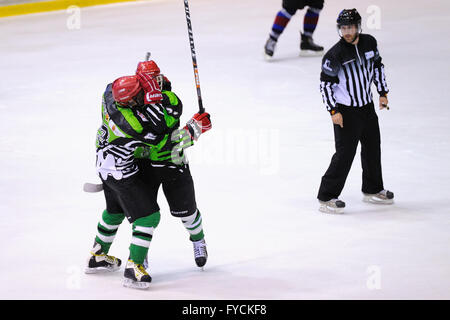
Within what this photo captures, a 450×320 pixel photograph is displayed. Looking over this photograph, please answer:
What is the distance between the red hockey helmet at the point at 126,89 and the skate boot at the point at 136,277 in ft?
2.55

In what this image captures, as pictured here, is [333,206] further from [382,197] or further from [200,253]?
[200,253]

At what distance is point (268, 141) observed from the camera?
6.66m

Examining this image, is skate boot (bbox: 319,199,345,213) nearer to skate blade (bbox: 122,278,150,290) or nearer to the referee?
the referee

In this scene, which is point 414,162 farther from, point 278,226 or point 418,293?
point 418,293

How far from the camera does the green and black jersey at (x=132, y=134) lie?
13.4ft

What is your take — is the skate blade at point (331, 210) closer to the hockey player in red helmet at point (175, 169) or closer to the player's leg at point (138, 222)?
the hockey player in red helmet at point (175, 169)

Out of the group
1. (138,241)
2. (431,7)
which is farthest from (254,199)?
(431,7)

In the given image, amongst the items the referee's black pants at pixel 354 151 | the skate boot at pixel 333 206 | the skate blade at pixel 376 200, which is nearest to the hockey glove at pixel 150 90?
the referee's black pants at pixel 354 151

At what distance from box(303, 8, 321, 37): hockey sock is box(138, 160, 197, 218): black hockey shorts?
5.09m

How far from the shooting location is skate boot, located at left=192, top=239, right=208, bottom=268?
4.43 metres

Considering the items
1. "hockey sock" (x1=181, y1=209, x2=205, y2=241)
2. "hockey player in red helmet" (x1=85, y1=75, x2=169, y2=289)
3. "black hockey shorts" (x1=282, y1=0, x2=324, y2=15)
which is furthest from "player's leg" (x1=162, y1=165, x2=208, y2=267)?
"black hockey shorts" (x1=282, y1=0, x2=324, y2=15)

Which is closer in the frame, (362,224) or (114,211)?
(114,211)

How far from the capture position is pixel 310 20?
9.12m
